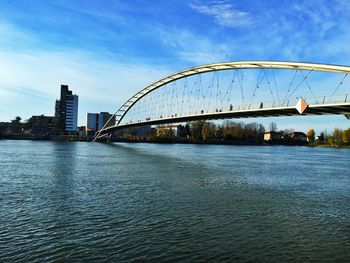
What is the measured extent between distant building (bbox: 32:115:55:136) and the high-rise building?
28.7 feet

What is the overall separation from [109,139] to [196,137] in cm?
3752

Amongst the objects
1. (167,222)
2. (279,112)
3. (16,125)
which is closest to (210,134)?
(16,125)

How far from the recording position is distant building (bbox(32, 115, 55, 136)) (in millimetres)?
178375

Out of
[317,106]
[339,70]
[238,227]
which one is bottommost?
[238,227]

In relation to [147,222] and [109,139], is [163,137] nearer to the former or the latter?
[109,139]

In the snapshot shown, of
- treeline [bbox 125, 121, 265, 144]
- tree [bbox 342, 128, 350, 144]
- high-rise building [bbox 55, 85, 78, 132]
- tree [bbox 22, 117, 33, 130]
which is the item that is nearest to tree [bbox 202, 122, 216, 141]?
treeline [bbox 125, 121, 265, 144]

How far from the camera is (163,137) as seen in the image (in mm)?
139250

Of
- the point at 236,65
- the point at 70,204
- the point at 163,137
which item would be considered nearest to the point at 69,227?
the point at 70,204

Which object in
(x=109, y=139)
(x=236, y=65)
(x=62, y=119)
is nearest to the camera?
(x=236, y=65)

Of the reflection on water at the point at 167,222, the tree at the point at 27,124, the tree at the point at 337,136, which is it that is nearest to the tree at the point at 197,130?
the tree at the point at 337,136

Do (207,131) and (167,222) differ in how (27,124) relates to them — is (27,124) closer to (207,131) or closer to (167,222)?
(207,131)

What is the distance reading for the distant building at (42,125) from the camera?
585 feet

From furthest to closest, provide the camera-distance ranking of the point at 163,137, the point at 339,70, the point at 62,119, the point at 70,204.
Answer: the point at 62,119 → the point at 163,137 → the point at 339,70 → the point at 70,204

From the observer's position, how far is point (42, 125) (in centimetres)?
18050
